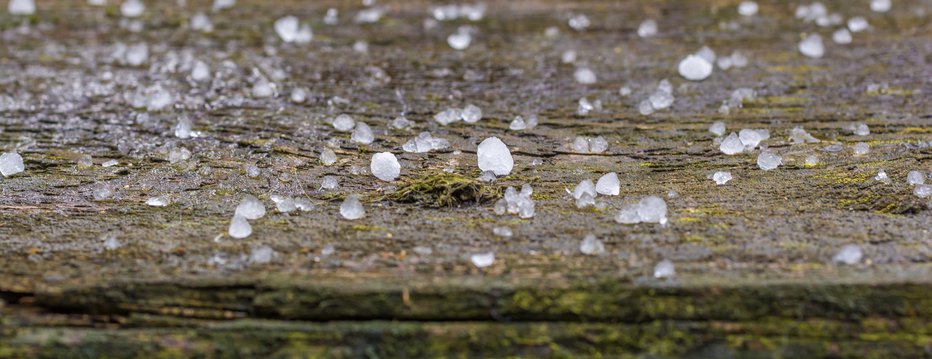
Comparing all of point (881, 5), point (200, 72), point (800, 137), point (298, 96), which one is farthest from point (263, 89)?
point (881, 5)

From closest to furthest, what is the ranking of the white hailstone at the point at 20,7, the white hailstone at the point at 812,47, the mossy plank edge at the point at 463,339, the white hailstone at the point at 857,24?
1. the mossy plank edge at the point at 463,339
2. the white hailstone at the point at 812,47
3. the white hailstone at the point at 857,24
4. the white hailstone at the point at 20,7

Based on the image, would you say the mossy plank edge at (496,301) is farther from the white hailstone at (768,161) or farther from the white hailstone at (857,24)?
the white hailstone at (857,24)

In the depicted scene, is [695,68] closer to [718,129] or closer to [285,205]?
[718,129]

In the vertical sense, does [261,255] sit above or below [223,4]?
below

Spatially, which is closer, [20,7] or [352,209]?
[352,209]

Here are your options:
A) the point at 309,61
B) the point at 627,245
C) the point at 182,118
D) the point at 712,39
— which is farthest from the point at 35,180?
the point at 712,39

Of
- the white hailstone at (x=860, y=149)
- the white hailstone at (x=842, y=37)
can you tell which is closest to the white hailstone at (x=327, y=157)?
the white hailstone at (x=860, y=149)
